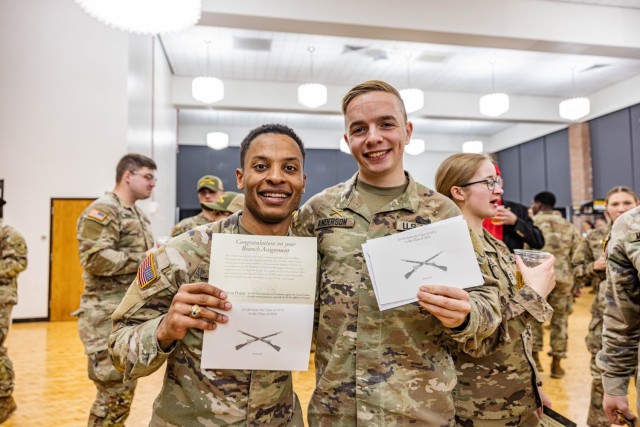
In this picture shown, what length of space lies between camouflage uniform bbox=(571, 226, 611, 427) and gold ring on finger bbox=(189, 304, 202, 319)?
2783 millimetres

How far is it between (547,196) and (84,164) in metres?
6.59

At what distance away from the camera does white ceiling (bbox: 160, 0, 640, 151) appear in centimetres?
609

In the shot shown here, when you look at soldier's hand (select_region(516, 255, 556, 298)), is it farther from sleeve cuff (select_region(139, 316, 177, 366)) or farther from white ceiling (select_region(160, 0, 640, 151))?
white ceiling (select_region(160, 0, 640, 151))

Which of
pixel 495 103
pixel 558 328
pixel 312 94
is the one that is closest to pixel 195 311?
pixel 558 328

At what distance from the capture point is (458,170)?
5.86 ft

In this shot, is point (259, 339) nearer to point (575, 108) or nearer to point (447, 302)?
point (447, 302)

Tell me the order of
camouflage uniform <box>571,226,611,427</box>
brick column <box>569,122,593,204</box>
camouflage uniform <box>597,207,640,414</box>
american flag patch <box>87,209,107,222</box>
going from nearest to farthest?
camouflage uniform <box>597,207,640,414</box> → american flag patch <box>87,209,107,222</box> → camouflage uniform <box>571,226,611,427</box> → brick column <box>569,122,593,204</box>

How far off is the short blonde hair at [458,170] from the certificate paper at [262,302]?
95 cm

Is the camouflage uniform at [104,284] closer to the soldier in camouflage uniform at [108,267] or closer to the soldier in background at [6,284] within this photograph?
the soldier in camouflage uniform at [108,267]

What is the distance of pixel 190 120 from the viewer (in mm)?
13219

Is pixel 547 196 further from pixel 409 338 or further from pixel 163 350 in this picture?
pixel 163 350

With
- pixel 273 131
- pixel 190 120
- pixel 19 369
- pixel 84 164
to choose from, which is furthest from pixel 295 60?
pixel 273 131

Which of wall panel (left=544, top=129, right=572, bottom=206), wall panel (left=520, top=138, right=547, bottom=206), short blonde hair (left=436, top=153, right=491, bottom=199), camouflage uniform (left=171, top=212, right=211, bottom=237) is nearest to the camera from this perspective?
short blonde hair (left=436, top=153, right=491, bottom=199)

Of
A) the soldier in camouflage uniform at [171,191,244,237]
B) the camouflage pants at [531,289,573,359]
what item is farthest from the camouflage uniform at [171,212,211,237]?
the camouflage pants at [531,289,573,359]
